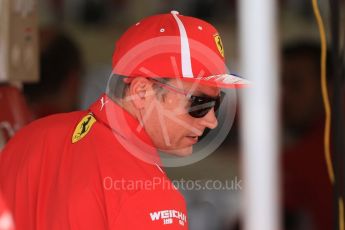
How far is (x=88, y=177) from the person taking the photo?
1798mm

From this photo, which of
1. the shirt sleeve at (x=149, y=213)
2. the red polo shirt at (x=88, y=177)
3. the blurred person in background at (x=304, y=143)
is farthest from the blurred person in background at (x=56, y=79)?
the shirt sleeve at (x=149, y=213)

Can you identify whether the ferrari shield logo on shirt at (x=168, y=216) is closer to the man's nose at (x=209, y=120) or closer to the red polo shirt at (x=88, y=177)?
the red polo shirt at (x=88, y=177)

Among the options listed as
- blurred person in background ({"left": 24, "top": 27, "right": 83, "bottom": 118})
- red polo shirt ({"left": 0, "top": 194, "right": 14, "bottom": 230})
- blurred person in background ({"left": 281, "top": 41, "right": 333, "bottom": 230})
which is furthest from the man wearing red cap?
blurred person in background ({"left": 281, "top": 41, "right": 333, "bottom": 230})

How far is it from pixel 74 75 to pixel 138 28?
1.72 m

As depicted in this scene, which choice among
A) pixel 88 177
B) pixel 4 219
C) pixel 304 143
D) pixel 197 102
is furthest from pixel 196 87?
pixel 304 143

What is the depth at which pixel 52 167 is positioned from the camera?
1.91 metres

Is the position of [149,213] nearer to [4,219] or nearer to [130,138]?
[130,138]

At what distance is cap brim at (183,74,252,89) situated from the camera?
1.97 metres

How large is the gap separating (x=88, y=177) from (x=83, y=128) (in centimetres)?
16

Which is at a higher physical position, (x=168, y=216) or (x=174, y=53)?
(x=174, y=53)

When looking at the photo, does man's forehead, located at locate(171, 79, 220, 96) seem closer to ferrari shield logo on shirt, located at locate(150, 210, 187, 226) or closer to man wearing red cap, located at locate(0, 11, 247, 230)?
man wearing red cap, located at locate(0, 11, 247, 230)

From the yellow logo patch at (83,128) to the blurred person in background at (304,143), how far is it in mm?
1716

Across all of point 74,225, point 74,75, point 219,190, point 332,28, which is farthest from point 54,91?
point 74,225

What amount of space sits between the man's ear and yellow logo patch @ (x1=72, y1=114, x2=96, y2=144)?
10 centimetres
